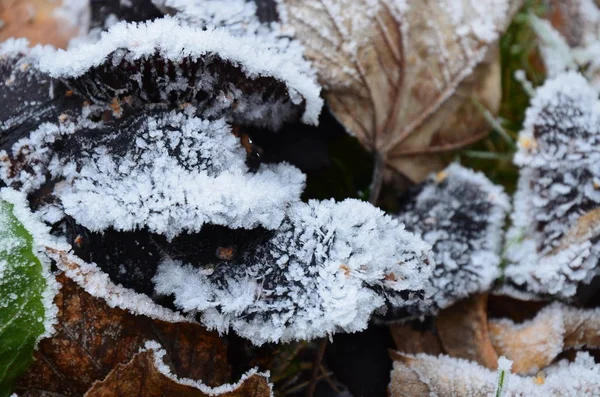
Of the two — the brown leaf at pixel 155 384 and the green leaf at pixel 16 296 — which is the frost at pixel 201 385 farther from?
the green leaf at pixel 16 296

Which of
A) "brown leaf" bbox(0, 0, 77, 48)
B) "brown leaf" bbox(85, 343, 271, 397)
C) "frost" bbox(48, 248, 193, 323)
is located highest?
"brown leaf" bbox(0, 0, 77, 48)

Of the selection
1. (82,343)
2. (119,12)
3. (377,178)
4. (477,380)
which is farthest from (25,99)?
(477,380)

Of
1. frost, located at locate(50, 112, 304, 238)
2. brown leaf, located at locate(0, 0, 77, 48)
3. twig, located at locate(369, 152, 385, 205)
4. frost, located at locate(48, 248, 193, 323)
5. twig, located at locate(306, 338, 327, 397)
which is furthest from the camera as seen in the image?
brown leaf, located at locate(0, 0, 77, 48)

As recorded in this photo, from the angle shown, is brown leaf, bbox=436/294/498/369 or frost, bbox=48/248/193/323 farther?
brown leaf, bbox=436/294/498/369

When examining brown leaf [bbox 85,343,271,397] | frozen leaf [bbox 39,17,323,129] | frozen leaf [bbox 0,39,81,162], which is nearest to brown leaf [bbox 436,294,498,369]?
brown leaf [bbox 85,343,271,397]

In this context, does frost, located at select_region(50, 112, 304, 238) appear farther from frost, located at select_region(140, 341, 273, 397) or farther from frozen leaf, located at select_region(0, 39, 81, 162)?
frost, located at select_region(140, 341, 273, 397)

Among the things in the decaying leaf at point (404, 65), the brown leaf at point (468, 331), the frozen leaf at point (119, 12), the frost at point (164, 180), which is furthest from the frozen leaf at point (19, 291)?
the brown leaf at point (468, 331)
